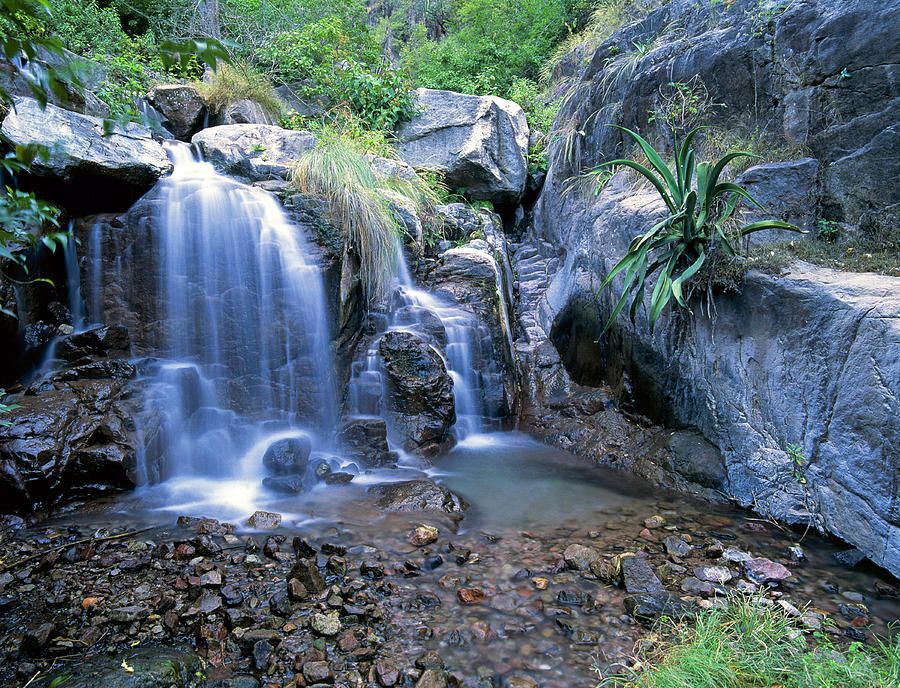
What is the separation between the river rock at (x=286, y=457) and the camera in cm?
430

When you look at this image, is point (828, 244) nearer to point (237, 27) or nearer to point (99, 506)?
point (99, 506)

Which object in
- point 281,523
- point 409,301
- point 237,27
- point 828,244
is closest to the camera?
point 281,523

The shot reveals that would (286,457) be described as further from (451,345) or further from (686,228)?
(686,228)

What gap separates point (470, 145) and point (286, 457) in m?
6.39

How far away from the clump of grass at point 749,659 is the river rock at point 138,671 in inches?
65.7

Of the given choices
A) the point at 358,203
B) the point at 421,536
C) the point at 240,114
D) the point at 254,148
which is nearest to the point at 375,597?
the point at 421,536

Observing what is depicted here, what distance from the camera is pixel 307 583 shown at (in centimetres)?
266

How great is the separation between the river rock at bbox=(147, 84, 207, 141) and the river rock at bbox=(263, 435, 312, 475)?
597cm

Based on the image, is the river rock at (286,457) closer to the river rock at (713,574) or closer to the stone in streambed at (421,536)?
the stone in streambed at (421,536)

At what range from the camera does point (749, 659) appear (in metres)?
1.87

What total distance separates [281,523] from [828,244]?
182 inches

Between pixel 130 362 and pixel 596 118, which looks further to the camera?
pixel 596 118

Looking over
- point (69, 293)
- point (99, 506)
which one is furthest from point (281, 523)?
point (69, 293)

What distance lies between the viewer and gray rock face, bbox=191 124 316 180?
639cm
